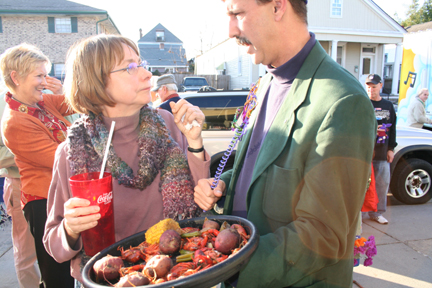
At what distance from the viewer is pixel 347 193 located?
112 cm

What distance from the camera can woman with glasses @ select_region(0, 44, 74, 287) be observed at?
240cm

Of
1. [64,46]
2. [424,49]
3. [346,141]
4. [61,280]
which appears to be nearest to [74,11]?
[64,46]

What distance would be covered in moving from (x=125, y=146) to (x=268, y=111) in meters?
0.92

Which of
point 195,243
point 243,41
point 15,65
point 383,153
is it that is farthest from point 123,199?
point 383,153

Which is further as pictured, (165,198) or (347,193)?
(165,198)

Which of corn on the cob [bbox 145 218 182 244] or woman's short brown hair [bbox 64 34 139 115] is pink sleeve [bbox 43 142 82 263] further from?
corn on the cob [bbox 145 218 182 244]

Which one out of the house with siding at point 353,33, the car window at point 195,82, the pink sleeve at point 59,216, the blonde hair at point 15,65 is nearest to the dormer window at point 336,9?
the house with siding at point 353,33

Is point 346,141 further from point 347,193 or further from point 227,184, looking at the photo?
point 227,184

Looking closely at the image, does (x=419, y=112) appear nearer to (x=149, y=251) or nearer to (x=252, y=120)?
(x=252, y=120)

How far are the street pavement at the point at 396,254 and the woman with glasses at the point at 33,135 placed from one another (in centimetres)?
178

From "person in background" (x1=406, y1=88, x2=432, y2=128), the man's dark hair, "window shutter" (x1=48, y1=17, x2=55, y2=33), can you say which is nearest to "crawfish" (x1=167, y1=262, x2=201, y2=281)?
the man's dark hair

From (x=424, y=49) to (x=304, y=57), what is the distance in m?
9.73

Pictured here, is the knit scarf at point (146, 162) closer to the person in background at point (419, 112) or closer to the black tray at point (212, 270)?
the black tray at point (212, 270)

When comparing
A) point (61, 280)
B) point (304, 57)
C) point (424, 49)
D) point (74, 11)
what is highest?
point (74, 11)
